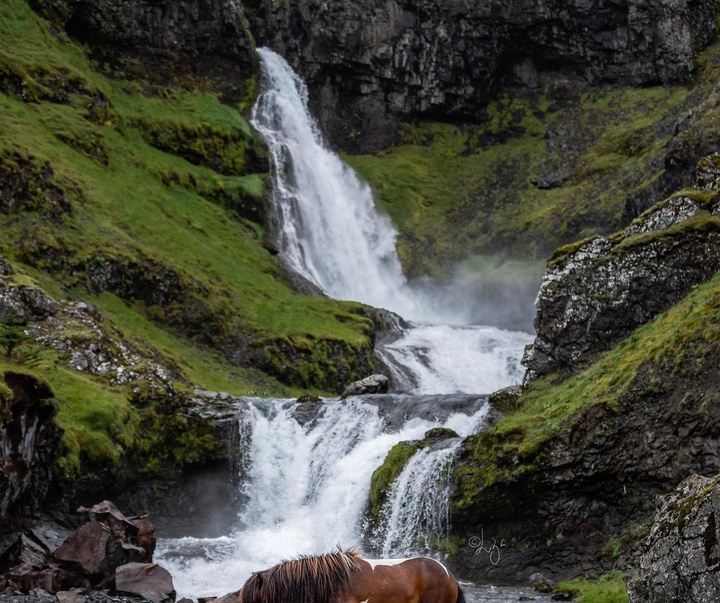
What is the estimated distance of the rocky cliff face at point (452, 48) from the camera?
7838cm

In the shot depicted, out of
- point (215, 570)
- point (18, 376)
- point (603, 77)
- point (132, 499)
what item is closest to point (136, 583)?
point (215, 570)

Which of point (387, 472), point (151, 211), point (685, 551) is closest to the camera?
point (685, 551)

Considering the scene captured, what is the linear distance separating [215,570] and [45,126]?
32378 mm

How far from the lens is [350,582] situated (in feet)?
26.3

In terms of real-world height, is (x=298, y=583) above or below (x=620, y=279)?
below

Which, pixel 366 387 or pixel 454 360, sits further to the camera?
pixel 454 360

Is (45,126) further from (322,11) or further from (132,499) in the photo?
(322,11)

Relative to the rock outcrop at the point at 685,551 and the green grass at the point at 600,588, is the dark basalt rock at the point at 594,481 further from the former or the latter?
the rock outcrop at the point at 685,551

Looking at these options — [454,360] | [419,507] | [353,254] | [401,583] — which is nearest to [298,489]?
[419,507]

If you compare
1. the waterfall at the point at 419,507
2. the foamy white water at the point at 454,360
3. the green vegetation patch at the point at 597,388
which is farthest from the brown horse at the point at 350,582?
the foamy white water at the point at 454,360

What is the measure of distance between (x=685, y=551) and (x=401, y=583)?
12.4 feet

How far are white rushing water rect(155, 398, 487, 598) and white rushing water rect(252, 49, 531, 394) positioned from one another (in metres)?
13.0

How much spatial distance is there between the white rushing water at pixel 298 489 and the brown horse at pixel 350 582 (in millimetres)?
11663
